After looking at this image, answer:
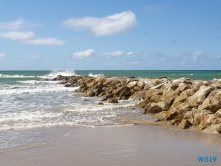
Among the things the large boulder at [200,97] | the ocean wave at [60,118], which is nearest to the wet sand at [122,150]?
the ocean wave at [60,118]

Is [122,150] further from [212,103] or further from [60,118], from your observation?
[60,118]

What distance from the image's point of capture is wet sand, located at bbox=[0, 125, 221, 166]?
6.25 m

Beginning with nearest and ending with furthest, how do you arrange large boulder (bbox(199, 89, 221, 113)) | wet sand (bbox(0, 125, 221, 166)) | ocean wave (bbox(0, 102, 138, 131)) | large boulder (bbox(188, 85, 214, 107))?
wet sand (bbox(0, 125, 221, 166)), large boulder (bbox(199, 89, 221, 113)), ocean wave (bbox(0, 102, 138, 131)), large boulder (bbox(188, 85, 214, 107))

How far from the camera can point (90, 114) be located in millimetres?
13594

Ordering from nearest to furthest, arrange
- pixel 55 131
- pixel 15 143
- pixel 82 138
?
1. pixel 15 143
2. pixel 82 138
3. pixel 55 131

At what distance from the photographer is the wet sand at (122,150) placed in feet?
20.5

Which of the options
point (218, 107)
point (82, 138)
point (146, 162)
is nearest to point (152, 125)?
point (218, 107)

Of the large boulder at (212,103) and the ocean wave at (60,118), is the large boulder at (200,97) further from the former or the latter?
the ocean wave at (60,118)

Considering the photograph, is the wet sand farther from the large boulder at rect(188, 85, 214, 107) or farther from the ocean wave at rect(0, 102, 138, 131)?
the large boulder at rect(188, 85, 214, 107)

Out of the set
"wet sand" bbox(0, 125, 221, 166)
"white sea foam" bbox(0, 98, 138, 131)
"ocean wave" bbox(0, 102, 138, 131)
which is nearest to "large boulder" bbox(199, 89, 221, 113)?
"wet sand" bbox(0, 125, 221, 166)

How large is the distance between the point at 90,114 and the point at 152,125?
387 cm

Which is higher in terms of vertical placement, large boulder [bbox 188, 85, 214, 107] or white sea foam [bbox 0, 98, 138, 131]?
large boulder [bbox 188, 85, 214, 107]

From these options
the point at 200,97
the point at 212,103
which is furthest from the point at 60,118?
the point at 212,103

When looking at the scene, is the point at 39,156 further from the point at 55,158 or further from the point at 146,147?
the point at 146,147
